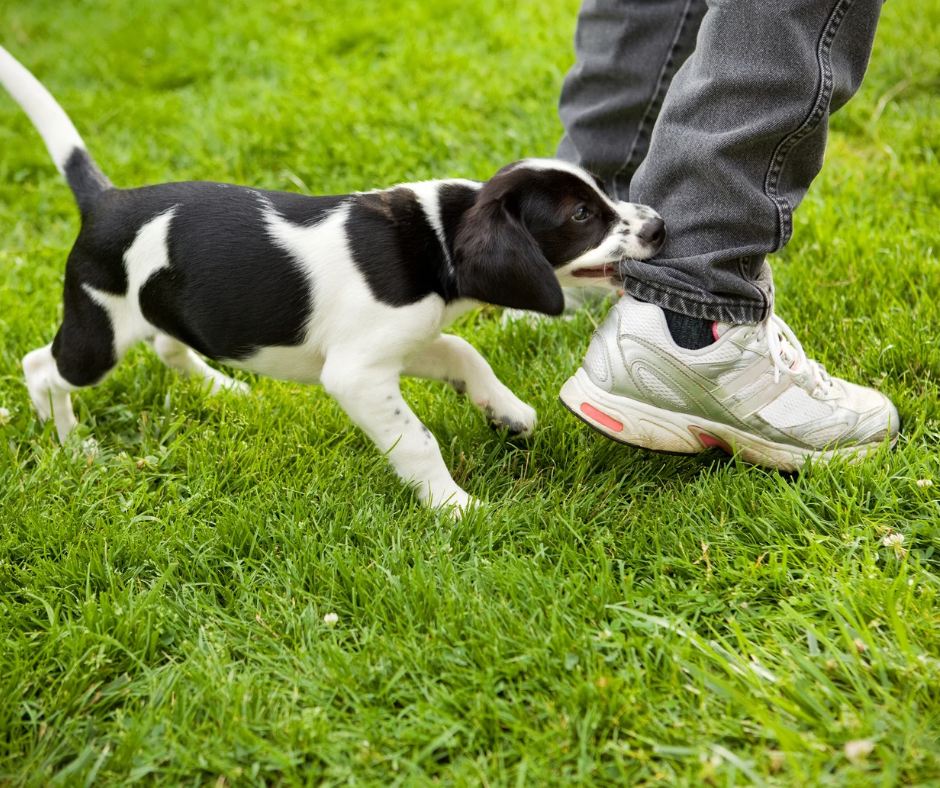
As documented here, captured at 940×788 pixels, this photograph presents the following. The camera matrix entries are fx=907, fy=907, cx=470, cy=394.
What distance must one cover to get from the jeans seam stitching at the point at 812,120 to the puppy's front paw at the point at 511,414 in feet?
2.69

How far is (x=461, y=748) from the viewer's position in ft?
5.55

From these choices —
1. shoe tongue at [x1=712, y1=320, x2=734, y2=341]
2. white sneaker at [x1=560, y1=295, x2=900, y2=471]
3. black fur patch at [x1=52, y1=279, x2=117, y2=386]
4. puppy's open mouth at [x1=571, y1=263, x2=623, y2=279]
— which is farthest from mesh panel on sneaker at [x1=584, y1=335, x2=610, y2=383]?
black fur patch at [x1=52, y1=279, x2=117, y2=386]

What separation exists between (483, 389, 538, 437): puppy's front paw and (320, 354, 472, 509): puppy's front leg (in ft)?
0.89

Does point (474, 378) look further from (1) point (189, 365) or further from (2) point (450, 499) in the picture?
(1) point (189, 365)

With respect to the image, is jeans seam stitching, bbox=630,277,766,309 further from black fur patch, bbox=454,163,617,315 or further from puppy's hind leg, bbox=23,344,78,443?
puppy's hind leg, bbox=23,344,78,443

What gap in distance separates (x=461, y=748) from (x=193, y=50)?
5.30m

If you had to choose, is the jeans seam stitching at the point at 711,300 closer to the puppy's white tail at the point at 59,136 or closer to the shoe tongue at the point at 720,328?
the shoe tongue at the point at 720,328

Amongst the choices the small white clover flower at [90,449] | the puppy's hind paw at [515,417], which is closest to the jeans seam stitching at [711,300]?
the puppy's hind paw at [515,417]

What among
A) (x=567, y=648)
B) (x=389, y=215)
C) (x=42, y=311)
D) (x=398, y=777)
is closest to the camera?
(x=398, y=777)

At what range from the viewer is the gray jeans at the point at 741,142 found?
208 centimetres

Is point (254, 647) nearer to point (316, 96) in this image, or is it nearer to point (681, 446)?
point (681, 446)

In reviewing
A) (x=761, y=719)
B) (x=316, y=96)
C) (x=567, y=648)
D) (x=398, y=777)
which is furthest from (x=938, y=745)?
(x=316, y=96)

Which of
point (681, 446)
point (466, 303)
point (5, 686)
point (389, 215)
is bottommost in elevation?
point (681, 446)

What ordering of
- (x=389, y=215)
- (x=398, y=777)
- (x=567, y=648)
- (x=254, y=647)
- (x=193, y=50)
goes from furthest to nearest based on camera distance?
(x=193, y=50)
(x=389, y=215)
(x=254, y=647)
(x=567, y=648)
(x=398, y=777)
